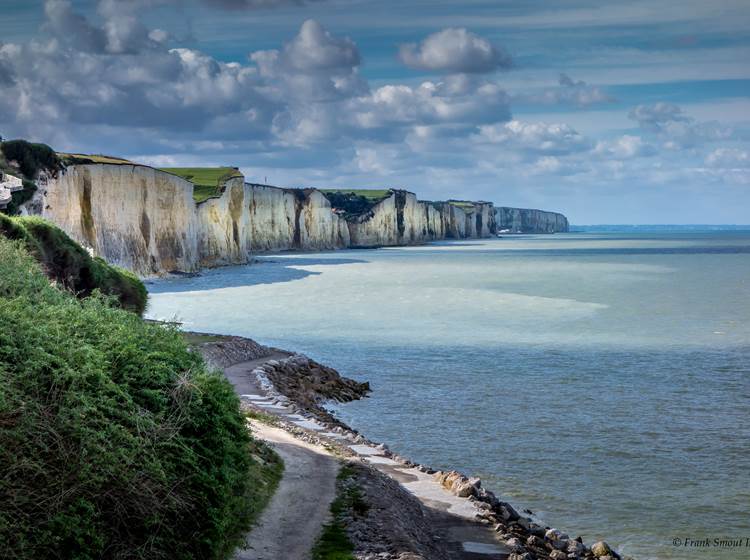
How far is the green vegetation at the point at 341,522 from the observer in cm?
1469

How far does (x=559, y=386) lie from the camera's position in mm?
33375

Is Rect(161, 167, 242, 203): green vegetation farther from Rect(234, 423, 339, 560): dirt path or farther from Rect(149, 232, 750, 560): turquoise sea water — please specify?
Rect(234, 423, 339, 560): dirt path

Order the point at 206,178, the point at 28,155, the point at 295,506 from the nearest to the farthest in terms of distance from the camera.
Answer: the point at 295,506
the point at 28,155
the point at 206,178

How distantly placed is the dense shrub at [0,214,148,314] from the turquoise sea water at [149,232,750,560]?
29.2ft

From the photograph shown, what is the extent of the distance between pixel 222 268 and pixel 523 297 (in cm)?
5212

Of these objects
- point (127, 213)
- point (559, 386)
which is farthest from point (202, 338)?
point (127, 213)

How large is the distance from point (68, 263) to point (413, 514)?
21075 millimetres

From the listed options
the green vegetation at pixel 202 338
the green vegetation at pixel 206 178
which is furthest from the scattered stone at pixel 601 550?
the green vegetation at pixel 206 178

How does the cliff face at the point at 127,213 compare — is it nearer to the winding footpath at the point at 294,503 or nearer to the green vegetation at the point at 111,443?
the winding footpath at the point at 294,503

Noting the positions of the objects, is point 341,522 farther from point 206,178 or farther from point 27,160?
point 206,178

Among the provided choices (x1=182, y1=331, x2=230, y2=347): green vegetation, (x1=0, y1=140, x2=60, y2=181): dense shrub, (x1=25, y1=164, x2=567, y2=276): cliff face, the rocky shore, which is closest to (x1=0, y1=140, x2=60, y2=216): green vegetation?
(x1=0, y1=140, x2=60, y2=181): dense shrub

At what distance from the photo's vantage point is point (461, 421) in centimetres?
2811

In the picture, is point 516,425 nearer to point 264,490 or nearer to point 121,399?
point 264,490

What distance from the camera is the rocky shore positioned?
15.8 metres
